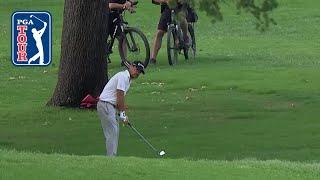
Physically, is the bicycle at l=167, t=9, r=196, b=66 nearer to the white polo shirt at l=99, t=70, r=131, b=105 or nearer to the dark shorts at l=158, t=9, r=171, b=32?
the dark shorts at l=158, t=9, r=171, b=32

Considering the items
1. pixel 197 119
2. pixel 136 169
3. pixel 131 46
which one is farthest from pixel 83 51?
pixel 136 169

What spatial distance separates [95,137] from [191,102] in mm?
3735

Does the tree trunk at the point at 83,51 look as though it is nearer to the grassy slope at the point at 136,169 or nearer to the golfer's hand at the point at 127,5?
the golfer's hand at the point at 127,5

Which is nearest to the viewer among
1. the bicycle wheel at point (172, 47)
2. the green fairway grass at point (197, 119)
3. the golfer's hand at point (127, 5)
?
the green fairway grass at point (197, 119)

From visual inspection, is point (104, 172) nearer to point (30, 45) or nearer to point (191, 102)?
point (30, 45)

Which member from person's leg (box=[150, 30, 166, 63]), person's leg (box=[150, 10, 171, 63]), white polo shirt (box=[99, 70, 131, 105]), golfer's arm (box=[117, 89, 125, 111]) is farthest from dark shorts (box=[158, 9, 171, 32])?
golfer's arm (box=[117, 89, 125, 111])

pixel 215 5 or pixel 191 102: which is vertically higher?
pixel 215 5

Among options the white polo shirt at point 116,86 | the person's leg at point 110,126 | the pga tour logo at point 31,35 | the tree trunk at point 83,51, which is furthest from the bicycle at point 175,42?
the person's leg at point 110,126

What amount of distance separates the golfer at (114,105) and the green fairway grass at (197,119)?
0.48 meters

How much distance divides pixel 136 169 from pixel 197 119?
634 cm

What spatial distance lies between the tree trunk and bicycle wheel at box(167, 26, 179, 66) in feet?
18.4

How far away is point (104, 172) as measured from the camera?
10008mm

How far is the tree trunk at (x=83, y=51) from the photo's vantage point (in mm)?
17406

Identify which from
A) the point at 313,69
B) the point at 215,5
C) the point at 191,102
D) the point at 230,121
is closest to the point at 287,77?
the point at 313,69
